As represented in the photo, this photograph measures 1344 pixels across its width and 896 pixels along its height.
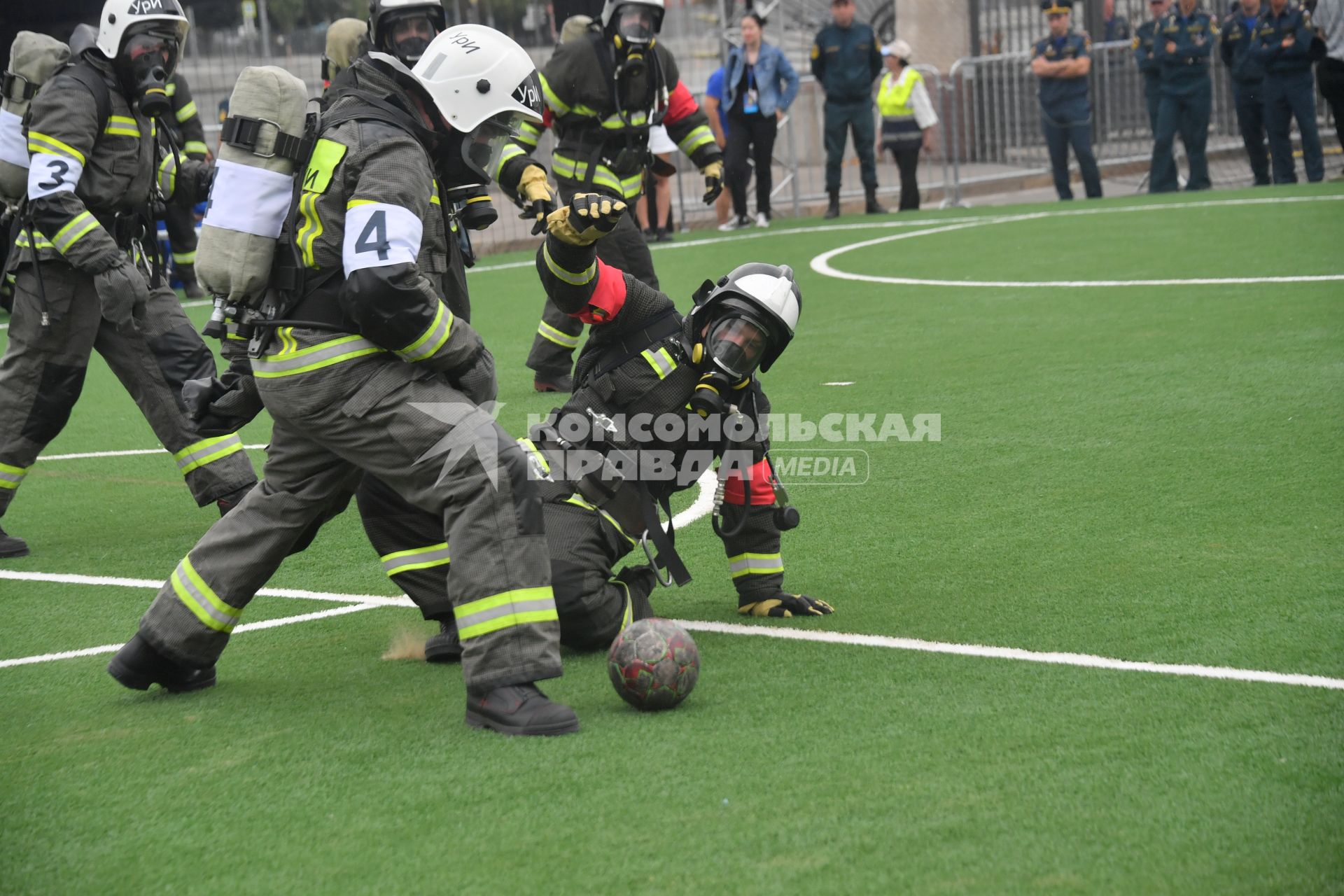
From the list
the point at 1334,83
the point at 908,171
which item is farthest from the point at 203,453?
the point at 1334,83

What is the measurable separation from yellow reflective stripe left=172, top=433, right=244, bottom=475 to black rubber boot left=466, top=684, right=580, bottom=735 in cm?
296

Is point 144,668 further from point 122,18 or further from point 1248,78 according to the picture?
point 1248,78

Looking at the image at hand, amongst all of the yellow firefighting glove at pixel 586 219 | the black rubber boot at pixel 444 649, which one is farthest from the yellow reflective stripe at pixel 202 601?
the yellow firefighting glove at pixel 586 219

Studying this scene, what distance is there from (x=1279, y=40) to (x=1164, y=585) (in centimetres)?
1374

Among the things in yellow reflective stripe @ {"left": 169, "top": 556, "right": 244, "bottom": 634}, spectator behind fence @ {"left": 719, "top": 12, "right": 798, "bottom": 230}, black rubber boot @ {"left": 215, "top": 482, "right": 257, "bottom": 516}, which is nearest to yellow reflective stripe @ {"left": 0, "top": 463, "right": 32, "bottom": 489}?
black rubber boot @ {"left": 215, "top": 482, "right": 257, "bottom": 516}

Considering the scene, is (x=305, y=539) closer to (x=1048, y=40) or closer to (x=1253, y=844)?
(x=1253, y=844)

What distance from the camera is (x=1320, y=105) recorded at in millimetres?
22219

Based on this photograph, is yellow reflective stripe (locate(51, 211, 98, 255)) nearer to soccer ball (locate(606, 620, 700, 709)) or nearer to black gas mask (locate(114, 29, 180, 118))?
black gas mask (locate(114, 29, 180, 118))

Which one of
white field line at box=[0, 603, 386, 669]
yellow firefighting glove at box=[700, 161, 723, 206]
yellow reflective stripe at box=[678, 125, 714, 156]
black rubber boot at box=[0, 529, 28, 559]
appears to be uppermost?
yellow reflective stripe at box=[678, 125, 714, 156]

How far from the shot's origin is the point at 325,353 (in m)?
4.04

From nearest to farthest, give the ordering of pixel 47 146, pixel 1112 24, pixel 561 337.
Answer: pixel 47 146
pixel 561 337
pixel 1112 24

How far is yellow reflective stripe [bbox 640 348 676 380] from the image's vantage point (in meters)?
4.89

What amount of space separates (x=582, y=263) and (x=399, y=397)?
877mm

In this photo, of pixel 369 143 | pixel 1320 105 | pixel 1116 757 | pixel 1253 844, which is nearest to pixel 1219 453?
pixel 1116 757
